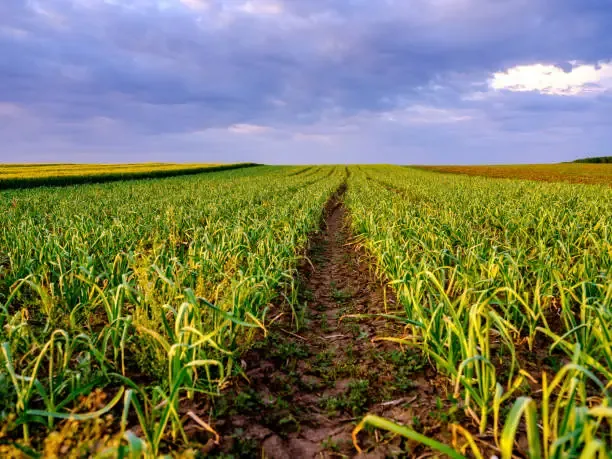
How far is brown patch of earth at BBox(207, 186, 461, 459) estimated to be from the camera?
297 cm

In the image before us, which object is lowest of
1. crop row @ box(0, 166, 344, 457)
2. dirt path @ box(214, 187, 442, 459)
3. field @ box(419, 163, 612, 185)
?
dirt path @ box(214, 187, 442, 459)

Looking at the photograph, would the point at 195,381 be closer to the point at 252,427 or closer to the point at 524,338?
the point at 252,427

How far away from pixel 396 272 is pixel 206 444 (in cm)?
330

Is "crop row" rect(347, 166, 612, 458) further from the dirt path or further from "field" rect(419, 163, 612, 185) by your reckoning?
"field" rect(419, 163, 612, 185)

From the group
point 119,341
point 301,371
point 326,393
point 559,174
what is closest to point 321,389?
point 326,393

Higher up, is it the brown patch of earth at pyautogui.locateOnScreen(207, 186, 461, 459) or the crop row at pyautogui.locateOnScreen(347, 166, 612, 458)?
the crop row at pyautogui.locateOnScreen(347, 166, 612, 458)

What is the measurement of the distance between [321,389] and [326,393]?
0.09 meters

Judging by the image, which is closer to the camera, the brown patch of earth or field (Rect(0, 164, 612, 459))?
field (Rect(0, 164, 612, 459))

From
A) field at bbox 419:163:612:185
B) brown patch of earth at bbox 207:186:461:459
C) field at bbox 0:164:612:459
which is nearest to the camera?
field at bbox 0:164:612:459

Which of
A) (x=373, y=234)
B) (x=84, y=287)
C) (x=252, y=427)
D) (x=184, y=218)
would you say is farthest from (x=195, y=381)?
(x=184, y=218)

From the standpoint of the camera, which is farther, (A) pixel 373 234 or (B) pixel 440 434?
(A) pixel 373 234

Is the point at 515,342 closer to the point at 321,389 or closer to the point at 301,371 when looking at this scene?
the point at 321,389

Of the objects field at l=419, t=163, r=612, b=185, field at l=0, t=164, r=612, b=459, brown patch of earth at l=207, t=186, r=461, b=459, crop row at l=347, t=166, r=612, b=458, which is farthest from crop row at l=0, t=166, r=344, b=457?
field at l=419, t=163, r=612, b=185

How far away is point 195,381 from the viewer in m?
3.35
